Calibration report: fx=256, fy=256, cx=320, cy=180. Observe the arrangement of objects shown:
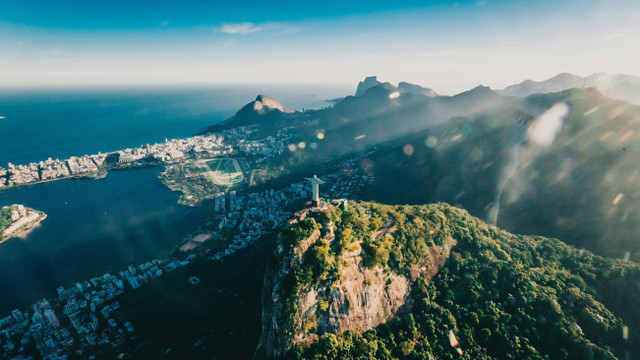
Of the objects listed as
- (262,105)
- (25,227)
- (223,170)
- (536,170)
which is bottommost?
(25,227)

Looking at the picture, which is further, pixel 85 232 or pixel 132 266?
pixel 85 232

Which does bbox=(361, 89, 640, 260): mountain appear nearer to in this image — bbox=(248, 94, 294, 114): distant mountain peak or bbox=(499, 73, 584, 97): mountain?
bbox=(499, 73, 584, 97): mountain

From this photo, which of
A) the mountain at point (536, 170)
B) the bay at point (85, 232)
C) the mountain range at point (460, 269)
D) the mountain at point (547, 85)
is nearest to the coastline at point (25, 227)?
the bay at point (85, 232)

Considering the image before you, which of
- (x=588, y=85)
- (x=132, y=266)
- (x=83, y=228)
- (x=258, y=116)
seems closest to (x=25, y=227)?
(x=83, y=228)

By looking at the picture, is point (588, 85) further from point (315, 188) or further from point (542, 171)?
point (315, 188)


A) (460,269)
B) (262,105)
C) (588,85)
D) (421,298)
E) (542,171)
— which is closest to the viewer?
(421,298)

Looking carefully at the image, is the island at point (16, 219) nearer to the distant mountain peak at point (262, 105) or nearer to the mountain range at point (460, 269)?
the mountain range at point (460, 269)
